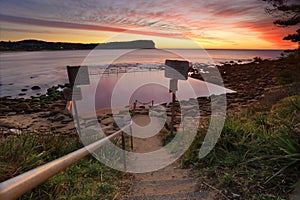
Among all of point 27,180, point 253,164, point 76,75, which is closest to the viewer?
→ point 27,180

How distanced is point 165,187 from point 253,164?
1.44 m

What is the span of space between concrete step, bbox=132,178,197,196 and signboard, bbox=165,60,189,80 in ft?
12.7

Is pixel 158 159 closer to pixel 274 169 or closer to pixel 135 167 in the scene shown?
pixel 135 167

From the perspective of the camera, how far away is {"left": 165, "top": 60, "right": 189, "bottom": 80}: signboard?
21.4 ft

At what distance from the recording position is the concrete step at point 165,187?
3111mm

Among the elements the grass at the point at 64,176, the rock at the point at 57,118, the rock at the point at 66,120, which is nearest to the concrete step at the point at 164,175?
the grass at the point at 64,176

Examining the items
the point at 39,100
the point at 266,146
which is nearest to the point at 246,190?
the point at 266,146

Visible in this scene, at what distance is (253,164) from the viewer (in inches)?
125

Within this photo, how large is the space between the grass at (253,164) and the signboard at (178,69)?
9.33 ft

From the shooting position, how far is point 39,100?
2097cm

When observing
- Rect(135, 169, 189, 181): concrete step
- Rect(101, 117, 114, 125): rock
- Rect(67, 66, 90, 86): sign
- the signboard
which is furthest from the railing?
Rect(101, 117, 114, 125): rock

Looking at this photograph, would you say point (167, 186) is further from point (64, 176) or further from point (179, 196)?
point (64, 176)

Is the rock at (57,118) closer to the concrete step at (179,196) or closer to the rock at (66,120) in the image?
the rock at (66,120)

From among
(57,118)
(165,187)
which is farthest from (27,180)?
(57,118)
